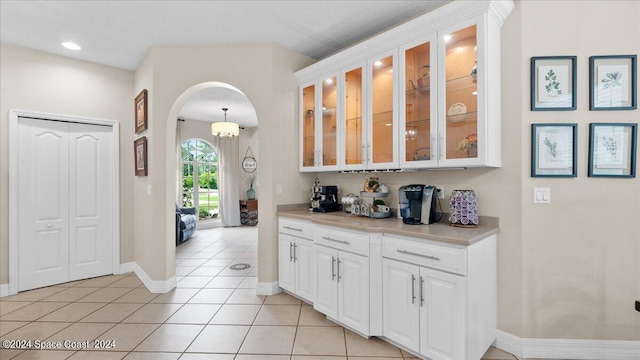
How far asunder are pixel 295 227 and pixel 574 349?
2.38 m

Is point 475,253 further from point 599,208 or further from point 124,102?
point 124,102

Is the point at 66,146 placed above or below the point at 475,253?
above

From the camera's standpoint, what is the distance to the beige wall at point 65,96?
3.24m

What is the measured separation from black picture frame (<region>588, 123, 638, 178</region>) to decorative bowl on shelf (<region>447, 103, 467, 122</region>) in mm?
852

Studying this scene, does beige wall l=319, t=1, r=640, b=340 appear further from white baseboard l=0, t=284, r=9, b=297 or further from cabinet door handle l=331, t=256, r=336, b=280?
white baseboard l=0, t=284, r=9, b=297

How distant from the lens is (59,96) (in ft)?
11.7

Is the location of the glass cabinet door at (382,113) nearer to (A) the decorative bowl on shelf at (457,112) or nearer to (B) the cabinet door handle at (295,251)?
(A) the decorative bowl on shelf at (457,112)

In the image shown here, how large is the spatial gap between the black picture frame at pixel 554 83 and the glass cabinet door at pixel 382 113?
1.02 m

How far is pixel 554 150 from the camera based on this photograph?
2051mm

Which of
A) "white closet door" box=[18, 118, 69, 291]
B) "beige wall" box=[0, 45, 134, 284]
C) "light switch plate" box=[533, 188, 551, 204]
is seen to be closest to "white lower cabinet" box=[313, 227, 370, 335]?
"light switch plate" box=[533, 188, 551, 204]

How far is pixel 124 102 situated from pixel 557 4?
4.85 metres

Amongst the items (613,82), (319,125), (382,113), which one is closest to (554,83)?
(613,82)

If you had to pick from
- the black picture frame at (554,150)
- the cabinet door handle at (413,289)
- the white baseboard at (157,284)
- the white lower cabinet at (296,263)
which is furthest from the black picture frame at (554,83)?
the white baseboard at (157,284)

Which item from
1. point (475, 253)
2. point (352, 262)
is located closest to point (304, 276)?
point (352, 262)
